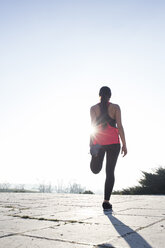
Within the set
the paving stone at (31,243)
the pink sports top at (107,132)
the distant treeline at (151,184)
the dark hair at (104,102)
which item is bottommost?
the paving stone at (31,243)

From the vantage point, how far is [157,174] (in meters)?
13.0

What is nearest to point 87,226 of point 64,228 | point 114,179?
point 64,228

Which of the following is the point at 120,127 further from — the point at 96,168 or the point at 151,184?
the point at 151,184

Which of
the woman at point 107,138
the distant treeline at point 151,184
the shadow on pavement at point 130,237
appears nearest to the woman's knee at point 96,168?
the woman at point 107,138

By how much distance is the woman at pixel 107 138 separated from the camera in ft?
15.1

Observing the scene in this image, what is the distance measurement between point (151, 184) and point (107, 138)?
29.3 ft

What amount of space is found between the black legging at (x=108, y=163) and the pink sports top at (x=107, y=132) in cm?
8

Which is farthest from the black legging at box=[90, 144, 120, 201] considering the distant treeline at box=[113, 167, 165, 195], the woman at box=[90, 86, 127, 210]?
the distant treeline at box=[113, 167, 165, 195]

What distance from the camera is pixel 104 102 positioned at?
479 centimetres

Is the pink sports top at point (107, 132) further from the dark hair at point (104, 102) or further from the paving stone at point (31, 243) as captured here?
the paving stone at point (31, 243)

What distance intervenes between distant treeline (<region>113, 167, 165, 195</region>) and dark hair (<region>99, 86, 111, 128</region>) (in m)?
8.47

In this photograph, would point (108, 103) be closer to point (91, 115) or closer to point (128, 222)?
point (91, 115)

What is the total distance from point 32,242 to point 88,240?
1.43 feet

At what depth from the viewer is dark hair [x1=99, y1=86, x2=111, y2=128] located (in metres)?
4.69
